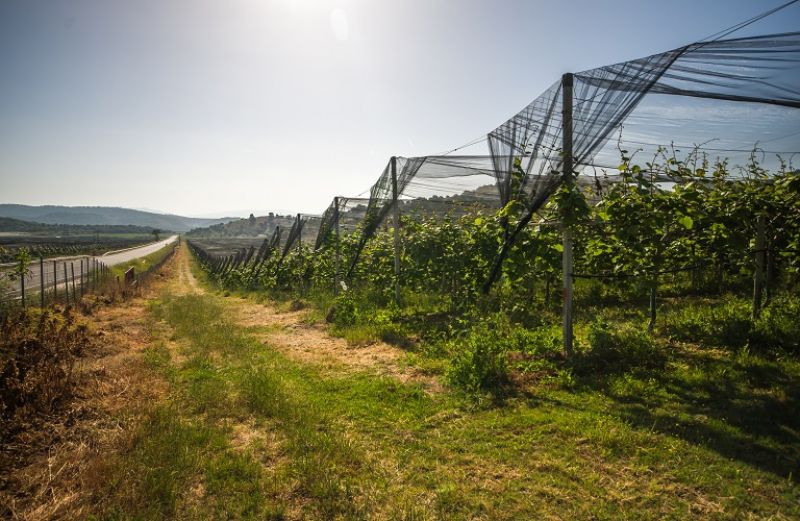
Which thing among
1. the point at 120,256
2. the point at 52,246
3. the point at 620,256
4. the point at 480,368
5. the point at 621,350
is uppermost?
the point at 620,256

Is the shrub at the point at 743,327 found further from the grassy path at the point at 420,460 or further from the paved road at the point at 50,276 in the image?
the paved road at the point at 50,276

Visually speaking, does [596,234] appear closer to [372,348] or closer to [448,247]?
[448,247]

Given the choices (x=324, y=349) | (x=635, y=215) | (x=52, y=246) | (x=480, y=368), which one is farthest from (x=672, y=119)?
(x=52, y=246)

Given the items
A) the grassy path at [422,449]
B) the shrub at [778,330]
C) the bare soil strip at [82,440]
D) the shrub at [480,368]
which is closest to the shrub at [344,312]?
the grassy path at [422,449]

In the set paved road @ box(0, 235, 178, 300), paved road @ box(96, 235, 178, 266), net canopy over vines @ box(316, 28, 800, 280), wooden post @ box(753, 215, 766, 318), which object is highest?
net canopy over vines @ box(316, 28, 800, 280)

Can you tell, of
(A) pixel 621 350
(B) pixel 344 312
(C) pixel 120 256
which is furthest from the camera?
(C) pixel 120 256

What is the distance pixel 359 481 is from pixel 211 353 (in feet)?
14.7

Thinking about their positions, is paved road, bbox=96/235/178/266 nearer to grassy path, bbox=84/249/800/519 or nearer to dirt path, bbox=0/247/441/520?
dirt path, bbox=0/247/441/520

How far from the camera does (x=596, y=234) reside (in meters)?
6.20

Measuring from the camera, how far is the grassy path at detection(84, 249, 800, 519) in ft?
7.81

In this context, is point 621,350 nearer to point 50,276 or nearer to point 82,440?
point 82,440

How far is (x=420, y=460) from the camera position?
2.91 meters

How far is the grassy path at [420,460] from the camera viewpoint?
7.81 feet

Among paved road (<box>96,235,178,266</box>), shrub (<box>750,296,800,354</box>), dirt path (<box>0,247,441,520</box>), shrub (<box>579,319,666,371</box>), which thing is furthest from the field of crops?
shrub (<box>750,296,800,354</box>)
